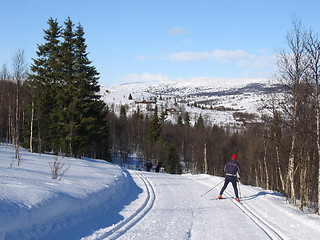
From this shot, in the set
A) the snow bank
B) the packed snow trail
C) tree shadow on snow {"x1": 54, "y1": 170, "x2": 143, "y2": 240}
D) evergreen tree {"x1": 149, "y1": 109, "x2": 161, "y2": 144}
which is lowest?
the packed snow trail

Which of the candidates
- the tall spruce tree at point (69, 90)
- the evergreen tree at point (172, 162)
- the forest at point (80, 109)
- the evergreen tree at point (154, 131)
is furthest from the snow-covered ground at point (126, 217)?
the evergreen tree at point (154, 131)

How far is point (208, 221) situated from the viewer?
8.57 meters

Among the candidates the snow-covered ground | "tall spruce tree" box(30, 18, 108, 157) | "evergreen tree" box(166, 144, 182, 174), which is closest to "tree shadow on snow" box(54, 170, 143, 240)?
the snow-covered ground

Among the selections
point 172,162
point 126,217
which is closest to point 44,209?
point 126,217

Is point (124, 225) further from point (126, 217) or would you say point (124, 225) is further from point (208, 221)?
point (208, 221)

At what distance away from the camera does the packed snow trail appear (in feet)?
23.5

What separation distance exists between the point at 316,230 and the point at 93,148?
45.9m

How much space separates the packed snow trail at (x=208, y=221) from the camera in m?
7.16

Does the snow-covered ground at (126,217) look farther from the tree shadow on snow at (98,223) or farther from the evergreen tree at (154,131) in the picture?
the evergreen tree at (154,131)

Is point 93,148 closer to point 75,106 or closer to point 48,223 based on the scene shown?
point 75,106

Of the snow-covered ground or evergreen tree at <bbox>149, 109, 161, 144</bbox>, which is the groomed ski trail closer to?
the snow-covered ground

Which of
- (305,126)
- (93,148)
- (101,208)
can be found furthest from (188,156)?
(101,208)

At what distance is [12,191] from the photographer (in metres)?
7.65

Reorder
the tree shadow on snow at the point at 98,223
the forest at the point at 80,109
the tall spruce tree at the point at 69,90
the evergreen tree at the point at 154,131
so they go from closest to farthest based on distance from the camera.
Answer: the tree shadow on snow at the point at 98,223
the forest at the point at 80,109
the tall spruce tree at the point at 69,90
the evergreen tree at the point at 154,131
